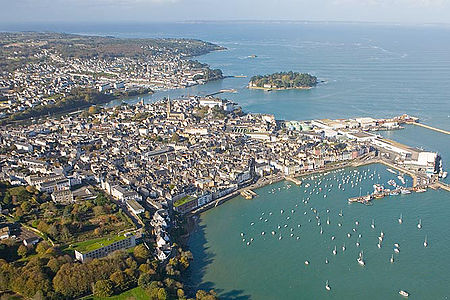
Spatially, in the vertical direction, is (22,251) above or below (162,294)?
above

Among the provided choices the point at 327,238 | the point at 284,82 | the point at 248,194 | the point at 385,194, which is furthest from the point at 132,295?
the point at 284,82

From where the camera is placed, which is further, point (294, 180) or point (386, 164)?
point (386, 164)

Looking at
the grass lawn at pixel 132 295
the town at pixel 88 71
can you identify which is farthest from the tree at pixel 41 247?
the town at pixel 88 71

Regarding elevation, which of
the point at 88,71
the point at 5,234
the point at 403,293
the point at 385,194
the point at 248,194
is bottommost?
the point at 403,293

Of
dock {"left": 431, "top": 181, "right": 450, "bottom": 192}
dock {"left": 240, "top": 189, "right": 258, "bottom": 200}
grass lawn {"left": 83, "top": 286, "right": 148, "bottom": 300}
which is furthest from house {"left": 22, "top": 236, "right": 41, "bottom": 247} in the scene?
dock {"left": 431, "top": 181, "right": 450, "bottom": 192}

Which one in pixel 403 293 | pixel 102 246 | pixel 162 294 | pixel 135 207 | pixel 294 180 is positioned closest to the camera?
pixel 162 294

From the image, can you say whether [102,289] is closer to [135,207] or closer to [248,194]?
[135,207]

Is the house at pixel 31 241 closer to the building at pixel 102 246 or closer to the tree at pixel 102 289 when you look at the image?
the building at pixel 102 246
